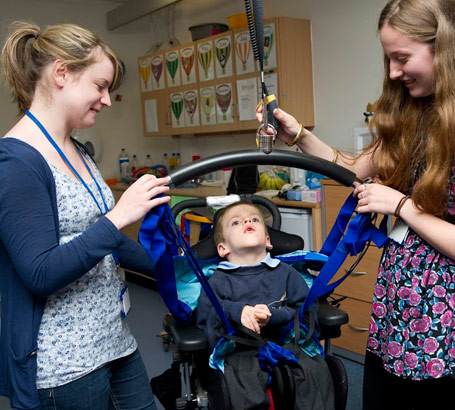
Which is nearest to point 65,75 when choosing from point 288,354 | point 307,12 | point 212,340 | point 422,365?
point 212,340

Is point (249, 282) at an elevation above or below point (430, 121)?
below

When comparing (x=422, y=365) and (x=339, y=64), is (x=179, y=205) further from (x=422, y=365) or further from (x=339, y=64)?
(x=339, y=64)

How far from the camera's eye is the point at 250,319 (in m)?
1.46

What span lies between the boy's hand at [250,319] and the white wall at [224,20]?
2.43 meters

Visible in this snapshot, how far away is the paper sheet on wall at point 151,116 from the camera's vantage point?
5031 millimetres

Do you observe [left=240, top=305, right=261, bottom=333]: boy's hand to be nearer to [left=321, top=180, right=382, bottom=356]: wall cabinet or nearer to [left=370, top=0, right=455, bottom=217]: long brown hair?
[left=370, top=0, right=455, bottom=217]: long brown hair

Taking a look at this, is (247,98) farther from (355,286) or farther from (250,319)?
(250,319)

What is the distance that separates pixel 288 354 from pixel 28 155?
82 cm

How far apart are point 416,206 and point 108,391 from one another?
0.91m

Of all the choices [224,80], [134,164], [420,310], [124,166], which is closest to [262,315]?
[420,310]

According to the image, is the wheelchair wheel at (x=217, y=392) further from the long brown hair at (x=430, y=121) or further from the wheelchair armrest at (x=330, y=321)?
the long brown hair at (x=430, y=121)

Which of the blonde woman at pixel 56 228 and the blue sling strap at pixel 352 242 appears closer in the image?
the blonde woman at pixel 56 228

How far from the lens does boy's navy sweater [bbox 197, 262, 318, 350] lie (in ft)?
5.01

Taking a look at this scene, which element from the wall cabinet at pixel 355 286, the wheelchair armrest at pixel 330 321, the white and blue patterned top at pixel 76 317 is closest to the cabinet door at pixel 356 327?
the wall cabinet at pixel 355 286
